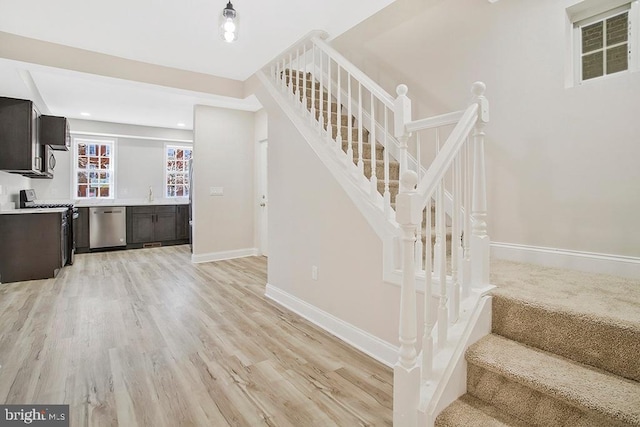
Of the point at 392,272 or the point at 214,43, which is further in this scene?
the point at 214,43

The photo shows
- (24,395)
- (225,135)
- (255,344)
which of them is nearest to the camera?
(24,395)

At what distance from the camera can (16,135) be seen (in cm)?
415

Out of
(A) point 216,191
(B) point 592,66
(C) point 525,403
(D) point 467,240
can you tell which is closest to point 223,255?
(A) point 216,191

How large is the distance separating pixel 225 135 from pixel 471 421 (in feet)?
17.7

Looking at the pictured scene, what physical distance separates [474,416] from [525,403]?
21cm

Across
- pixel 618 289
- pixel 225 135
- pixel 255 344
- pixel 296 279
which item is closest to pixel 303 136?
pixel 296 279

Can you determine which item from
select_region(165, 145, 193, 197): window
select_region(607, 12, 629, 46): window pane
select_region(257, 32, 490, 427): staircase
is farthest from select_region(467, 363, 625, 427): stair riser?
select_region(165, 145, 193, 197): window

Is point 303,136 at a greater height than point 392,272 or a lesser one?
greater

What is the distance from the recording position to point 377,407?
1.71m

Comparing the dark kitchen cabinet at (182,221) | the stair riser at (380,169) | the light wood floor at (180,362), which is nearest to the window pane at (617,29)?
the stair riser at (380,169)

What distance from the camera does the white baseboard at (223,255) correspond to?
5379mm

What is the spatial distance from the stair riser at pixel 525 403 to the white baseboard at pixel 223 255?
477 cm

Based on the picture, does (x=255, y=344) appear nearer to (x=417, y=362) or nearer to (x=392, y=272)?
(x=392, y=272)

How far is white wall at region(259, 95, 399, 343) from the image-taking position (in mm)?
2287
